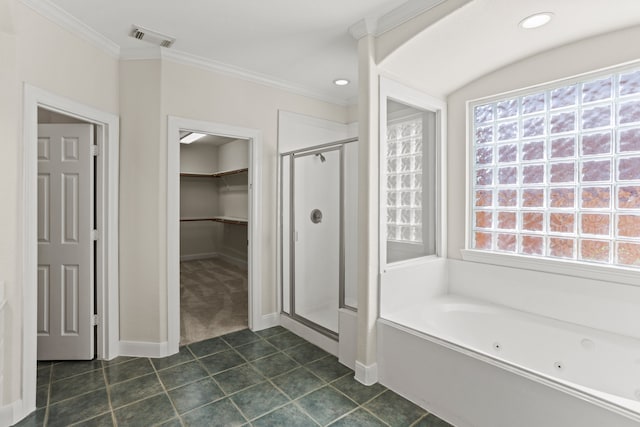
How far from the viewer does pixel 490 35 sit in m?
2.08

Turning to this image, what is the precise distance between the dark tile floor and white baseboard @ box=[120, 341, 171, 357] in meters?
0.06

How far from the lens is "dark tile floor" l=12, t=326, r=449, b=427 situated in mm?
1944

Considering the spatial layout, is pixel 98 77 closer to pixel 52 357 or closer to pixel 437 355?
pixel 52 357

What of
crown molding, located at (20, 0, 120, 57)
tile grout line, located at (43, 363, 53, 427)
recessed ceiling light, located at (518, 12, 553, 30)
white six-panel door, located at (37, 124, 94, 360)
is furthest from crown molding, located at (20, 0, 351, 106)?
tile grout line, located at (43, 363, 53, 427)

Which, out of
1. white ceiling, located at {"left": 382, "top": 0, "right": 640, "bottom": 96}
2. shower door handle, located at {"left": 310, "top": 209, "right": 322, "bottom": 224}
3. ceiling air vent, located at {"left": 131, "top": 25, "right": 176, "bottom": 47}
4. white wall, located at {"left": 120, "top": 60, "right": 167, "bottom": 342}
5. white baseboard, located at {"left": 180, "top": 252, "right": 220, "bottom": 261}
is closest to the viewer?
white ceiling, located at {"left": 382, "top": 0, "right": 640, "bottom": 96}

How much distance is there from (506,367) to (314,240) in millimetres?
2096

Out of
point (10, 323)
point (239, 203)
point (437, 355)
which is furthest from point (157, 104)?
point (239, 203)

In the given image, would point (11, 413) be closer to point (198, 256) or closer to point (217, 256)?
point (198, 256)

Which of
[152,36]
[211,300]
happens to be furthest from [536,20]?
[211,300]

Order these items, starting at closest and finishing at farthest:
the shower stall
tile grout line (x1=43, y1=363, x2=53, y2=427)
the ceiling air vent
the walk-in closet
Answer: tile grout line (x1=43, y1=363, x2=53, y2=427) < the ceiling air vent < the shower stall < the walk-in closet

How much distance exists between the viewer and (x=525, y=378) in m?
1.59

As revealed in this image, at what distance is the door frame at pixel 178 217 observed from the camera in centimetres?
276

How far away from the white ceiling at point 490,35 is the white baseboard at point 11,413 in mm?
3182

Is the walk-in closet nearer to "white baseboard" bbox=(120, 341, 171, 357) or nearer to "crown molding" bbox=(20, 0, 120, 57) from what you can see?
"white baseboard" bbox=(120, 341, 171, 357)
